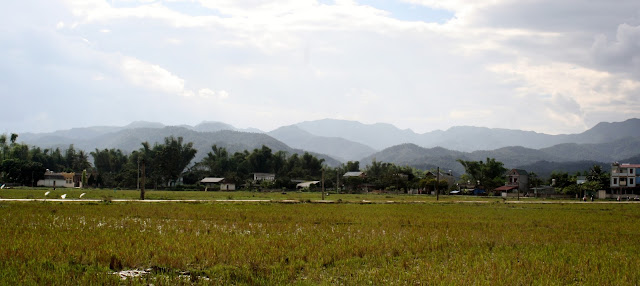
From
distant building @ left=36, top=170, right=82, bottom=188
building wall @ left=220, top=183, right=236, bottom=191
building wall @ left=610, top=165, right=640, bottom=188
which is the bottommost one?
building wall @ left=220, top=183, right=236, bottom=191

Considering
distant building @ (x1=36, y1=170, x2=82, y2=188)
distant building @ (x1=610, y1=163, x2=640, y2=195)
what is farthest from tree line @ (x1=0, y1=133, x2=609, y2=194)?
distant building @ (x1=36, y1=170, x2=82, y2=188)

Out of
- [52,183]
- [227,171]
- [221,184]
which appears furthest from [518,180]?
[52,183]

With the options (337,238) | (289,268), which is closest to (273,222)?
(337,238)

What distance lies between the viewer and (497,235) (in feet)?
60.0

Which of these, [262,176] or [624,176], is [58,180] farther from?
[624,176]

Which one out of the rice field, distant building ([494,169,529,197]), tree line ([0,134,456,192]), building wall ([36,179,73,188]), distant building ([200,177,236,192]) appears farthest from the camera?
distant building ([200,177,236,192])

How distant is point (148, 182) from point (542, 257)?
9290 centimetres

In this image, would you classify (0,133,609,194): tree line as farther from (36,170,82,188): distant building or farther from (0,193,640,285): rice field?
(0,193,640,285): rice field

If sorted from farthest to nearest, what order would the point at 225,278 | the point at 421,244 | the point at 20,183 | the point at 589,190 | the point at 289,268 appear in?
the point at 20,183 < the point at 589,190 < the point at 421,244 < the point at 289,268 < the point at 225,278

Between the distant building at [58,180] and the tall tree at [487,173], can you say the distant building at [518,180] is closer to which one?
the tall tree at [487,173]

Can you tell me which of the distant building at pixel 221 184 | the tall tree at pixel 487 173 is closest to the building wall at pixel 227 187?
the distant building at pixel 221 184

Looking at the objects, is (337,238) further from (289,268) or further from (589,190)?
(589,190)

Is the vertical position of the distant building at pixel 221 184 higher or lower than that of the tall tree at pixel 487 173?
lower

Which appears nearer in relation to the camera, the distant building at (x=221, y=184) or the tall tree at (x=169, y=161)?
the distant building at (x=221, y=184)
